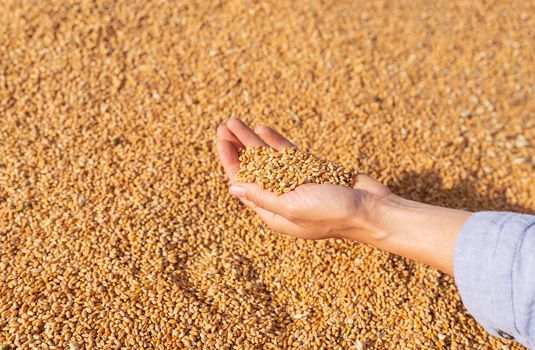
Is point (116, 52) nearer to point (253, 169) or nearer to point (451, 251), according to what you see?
point (253, 169)

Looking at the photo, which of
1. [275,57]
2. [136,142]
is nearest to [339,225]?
[136,142]

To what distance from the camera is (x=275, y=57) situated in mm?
4676

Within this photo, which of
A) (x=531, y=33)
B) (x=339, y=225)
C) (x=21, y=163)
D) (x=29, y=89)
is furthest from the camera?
(x=531, y=33)

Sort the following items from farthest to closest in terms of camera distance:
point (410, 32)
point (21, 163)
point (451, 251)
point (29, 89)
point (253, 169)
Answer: point (410, 32) → point (29, 89) → point (21, 163) → point (253, 169) → point (451, 251)

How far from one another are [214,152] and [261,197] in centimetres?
A: 105

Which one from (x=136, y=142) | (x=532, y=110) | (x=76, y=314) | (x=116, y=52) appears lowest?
(x=532, y=110)

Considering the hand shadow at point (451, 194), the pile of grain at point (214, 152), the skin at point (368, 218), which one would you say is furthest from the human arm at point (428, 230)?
the hand shadow at point (451, 194)

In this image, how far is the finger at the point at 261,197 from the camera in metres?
2.95

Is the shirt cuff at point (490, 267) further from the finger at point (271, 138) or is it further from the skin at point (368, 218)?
the finger at point (271, 138)

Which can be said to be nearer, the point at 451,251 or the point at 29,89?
the point at 451,251

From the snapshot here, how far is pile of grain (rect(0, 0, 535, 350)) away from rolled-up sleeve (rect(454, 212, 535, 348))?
0.69 m

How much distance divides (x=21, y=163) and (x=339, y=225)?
2.21m

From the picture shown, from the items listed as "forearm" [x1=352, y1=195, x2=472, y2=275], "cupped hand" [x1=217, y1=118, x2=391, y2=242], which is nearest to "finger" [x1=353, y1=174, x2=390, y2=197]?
"cupped hand" [x1=217, y1=118, x2=391, y2=242]

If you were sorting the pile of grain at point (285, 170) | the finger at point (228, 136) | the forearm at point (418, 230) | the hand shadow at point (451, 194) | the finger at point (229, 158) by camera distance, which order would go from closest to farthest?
the forearm at point (418, 230) < the pile of grain at point (285, 170) < the finger at point (229, 158) < the finger at point (228, 136) < the hand shadow at point (451, 194)
